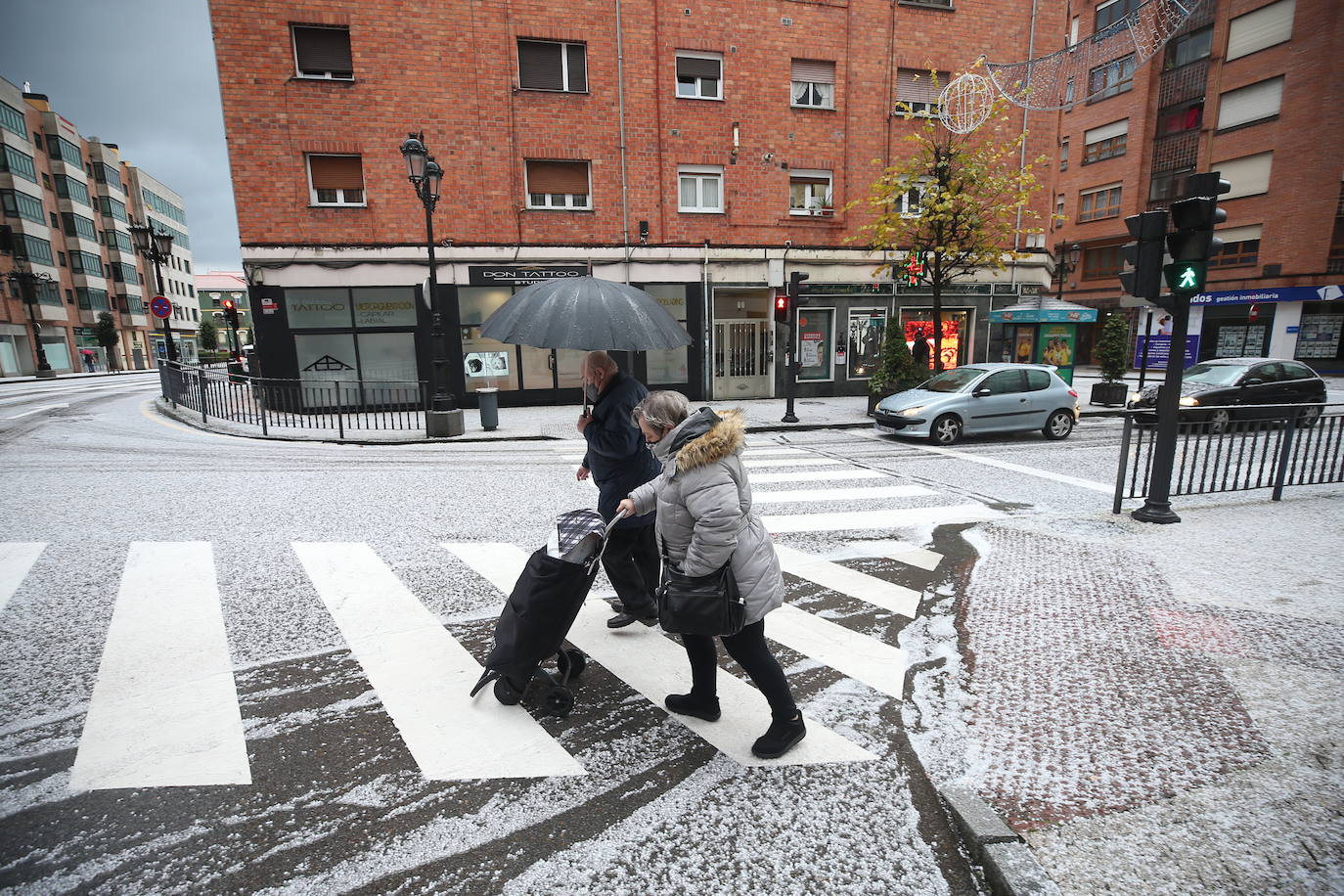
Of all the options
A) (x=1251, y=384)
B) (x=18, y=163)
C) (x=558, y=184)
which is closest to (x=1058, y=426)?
(x=1251, y=384)

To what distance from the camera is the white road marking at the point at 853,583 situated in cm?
473

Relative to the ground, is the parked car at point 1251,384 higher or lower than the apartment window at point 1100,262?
lower

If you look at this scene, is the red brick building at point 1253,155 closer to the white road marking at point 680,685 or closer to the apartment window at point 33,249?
the white road marking at point 680,685

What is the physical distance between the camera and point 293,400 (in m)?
14.8

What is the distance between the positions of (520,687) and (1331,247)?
34823mm

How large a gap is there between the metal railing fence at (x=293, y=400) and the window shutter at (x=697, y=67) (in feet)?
36.1

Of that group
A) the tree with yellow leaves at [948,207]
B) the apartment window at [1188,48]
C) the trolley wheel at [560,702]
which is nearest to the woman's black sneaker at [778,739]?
the trolley wheel at [560,702]

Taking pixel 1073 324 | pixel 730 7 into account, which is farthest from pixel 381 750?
pixel 1073 324

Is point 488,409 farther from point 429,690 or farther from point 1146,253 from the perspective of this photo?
point 1146,253

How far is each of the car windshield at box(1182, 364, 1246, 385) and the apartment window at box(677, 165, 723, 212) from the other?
1178cm

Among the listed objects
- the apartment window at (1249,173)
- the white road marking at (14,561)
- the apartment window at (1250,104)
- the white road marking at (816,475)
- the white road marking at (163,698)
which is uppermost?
the apartment window at (1250,104)

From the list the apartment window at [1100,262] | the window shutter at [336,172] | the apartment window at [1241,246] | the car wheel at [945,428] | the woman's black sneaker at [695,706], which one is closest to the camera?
the woman's black sneaker at [695,706]

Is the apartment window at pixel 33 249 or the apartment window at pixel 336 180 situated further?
the apartment window at pixel 33 249

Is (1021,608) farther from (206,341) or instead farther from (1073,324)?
(206,341)
